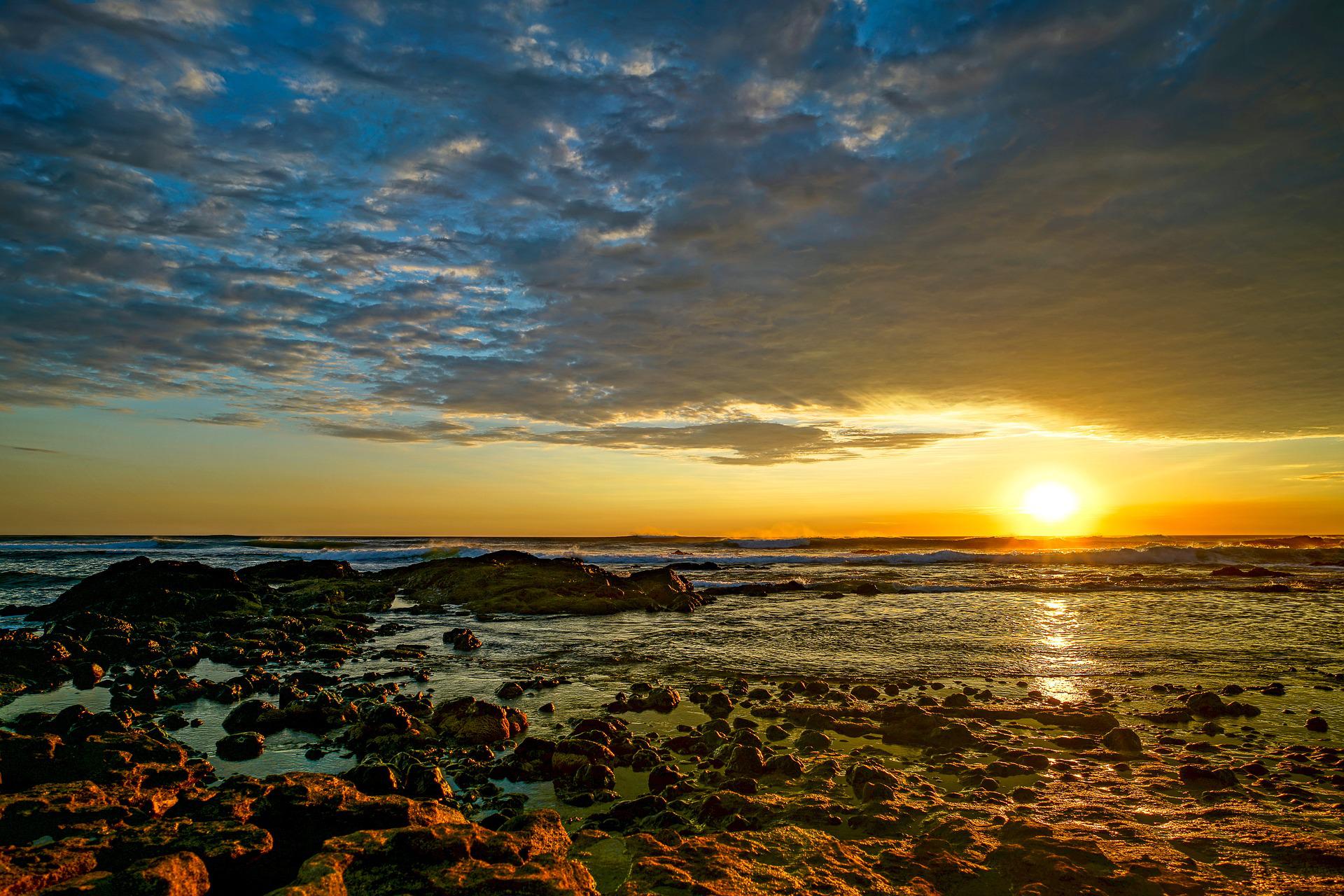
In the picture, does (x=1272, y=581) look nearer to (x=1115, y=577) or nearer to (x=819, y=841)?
(x=1115, y=577)

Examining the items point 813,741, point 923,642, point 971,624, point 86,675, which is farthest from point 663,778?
point 971,624

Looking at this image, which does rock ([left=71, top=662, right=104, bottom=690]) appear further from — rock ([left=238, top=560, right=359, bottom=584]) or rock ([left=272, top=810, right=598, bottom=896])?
rock ([left=238, top=560, right=359, bottom=584])

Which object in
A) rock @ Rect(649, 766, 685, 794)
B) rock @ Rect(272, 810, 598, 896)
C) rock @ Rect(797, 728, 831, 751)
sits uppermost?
rock @ Rect(272, 810, 598, 896)

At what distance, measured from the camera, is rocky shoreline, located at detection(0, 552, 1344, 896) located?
165 inches

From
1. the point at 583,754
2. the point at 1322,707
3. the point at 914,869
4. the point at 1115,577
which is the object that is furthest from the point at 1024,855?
the point at 1115,577

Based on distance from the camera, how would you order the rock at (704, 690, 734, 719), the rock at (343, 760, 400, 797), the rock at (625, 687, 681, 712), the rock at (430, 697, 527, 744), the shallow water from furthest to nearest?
the shallow water
the rock at (625, 687, 681, 712)
the rock at (704, 690, 734, 719)
the rock at (430, 697, 527, 744)
the rock at (343, 760, 400, 797)

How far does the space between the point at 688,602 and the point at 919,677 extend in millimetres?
11862

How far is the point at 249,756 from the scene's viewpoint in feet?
23.1

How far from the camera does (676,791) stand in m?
6.05

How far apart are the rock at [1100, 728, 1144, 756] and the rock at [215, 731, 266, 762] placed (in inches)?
349

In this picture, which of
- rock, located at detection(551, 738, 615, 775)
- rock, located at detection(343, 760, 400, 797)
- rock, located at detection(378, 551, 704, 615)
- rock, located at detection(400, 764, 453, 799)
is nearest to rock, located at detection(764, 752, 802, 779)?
rock, located at detection(551, 738, 615, 775)

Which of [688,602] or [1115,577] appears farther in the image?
[1115,577]

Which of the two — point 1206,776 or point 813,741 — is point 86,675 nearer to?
point 813,741

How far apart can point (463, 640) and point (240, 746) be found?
24.4 feet
